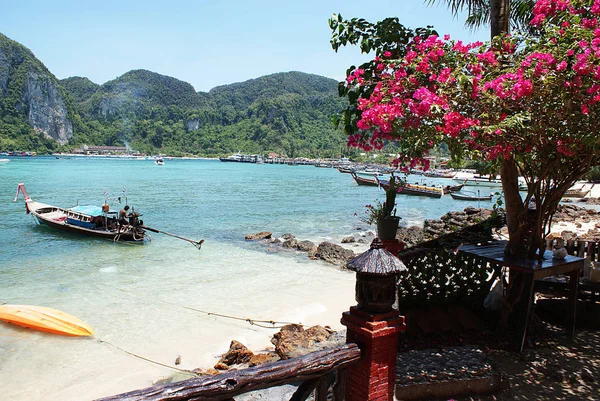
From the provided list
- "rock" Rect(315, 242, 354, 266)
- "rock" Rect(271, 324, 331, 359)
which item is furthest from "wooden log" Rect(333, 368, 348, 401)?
"rock" Rect(315, 242, 354, 266)

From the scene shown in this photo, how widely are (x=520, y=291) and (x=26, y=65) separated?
20177cm

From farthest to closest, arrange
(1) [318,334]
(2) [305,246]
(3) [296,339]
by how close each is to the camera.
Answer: (2) [305,246] < (1) [318,334] < (3) [296,339]

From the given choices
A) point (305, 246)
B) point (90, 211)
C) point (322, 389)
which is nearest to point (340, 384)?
point (322, 389)

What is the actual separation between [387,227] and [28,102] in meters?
188

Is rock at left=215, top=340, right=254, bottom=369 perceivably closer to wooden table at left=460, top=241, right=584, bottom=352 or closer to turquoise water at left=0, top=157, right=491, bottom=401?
turquoise water at left=0, top=157, right=491, bottom=401

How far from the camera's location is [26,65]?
166875 millimetres

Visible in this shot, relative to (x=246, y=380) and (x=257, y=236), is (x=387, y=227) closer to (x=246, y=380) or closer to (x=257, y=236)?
(x=246, y=380)

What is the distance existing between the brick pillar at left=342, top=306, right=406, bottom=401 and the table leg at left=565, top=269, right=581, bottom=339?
425cm

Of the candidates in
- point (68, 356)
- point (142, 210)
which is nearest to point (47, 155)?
point (142, 210)

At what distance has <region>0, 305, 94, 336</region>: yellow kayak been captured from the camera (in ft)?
32.6

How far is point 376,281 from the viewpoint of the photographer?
2.96 m

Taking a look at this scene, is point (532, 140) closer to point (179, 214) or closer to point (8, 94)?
point (179, 214)

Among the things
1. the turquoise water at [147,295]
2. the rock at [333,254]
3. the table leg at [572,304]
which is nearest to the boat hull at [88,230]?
the turquoise water at [147,295]

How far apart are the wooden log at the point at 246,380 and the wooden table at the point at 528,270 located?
3571mm
